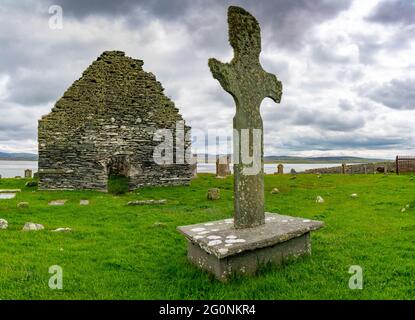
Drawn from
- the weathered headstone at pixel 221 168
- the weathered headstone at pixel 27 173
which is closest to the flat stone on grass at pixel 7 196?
the weathered headstone at pixel 221 168

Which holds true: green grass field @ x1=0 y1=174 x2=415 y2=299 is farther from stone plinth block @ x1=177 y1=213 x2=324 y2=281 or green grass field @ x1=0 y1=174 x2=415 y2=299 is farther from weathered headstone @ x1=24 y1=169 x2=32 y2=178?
weathered headstone @ x1=24 y1=169 x2=32 y2=178

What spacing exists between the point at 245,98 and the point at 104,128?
15437 mm

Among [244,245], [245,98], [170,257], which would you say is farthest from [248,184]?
[170,257]

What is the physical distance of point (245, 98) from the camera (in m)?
6.52

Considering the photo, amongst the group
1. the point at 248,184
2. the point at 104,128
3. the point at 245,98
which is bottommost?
the point at 248,184

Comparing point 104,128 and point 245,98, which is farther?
point 104,128

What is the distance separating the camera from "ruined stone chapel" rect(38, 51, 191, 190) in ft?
65.7

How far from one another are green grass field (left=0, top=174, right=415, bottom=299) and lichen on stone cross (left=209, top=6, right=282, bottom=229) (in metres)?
1.21

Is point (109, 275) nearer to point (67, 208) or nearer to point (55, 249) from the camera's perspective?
point (55, 249)

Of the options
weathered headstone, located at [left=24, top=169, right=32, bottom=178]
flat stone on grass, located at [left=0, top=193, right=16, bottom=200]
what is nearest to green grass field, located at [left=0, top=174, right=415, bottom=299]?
flat stone on grass, located at [left=0, top=193, right=16, bottom=200]

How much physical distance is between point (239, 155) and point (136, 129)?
15.6 metres

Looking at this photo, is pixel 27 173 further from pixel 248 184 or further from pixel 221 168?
pixel 248 184

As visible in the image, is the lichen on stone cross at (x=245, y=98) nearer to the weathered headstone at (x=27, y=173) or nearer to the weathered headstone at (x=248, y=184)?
the weathered headstone at (x=248, y=184)
